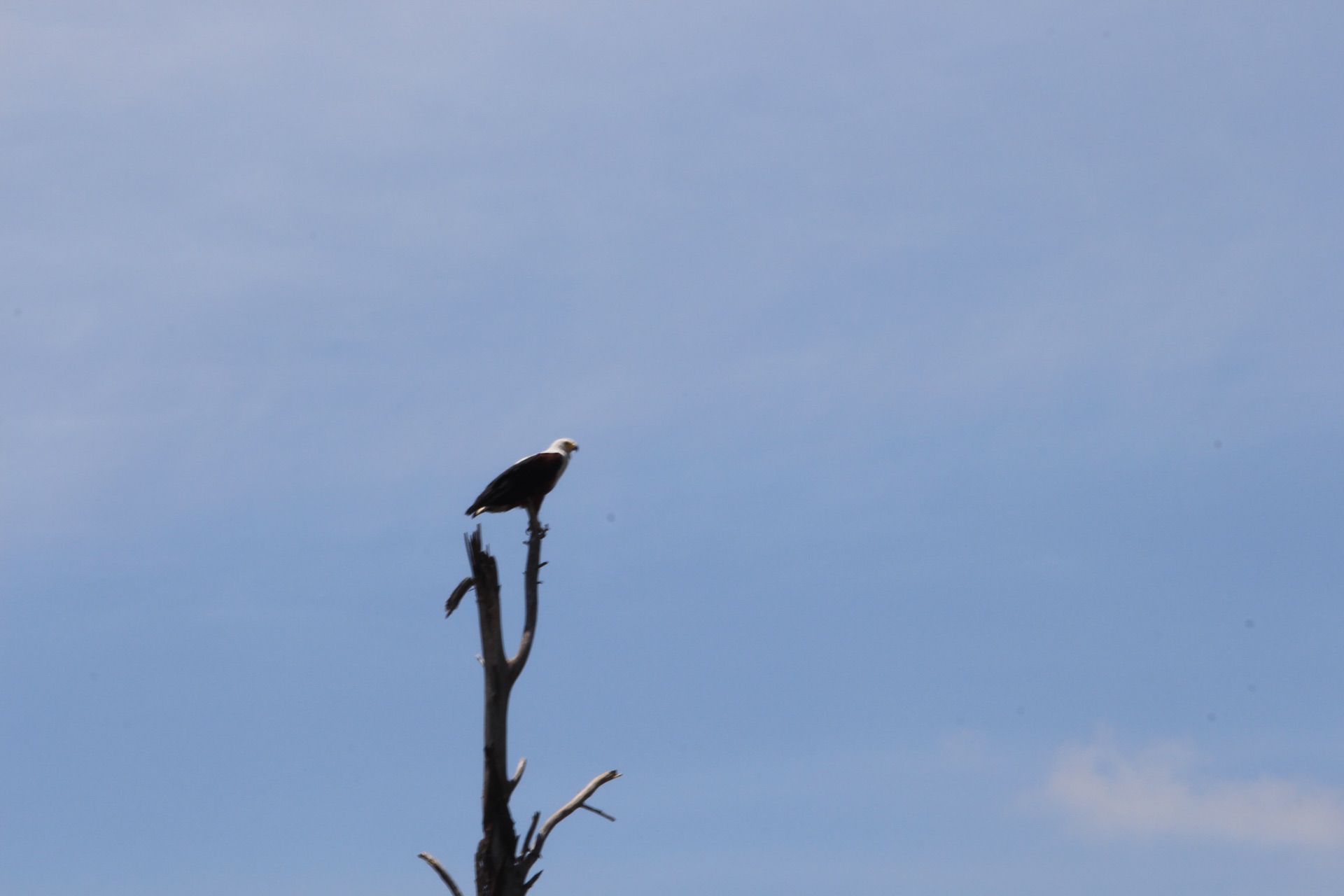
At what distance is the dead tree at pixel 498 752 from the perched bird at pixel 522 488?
1.66 feet

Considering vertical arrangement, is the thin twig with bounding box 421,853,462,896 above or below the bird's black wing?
below

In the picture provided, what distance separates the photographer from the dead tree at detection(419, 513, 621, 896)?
1345cm

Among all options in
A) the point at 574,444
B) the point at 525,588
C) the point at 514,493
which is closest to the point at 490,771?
the point at 525,588

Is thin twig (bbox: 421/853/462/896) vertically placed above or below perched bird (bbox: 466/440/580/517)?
below

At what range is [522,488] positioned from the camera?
15.2 metres

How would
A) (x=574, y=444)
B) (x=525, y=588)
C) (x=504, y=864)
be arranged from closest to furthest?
(x=504, y=864)
(x=525, y=588)
(x=574, y=444)

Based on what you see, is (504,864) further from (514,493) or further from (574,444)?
(574,444)

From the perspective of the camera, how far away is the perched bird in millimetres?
15180

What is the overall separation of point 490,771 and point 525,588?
2.04 m

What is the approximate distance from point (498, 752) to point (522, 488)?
310cm

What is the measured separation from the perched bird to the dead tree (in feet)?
1.66

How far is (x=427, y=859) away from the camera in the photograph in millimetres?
13508

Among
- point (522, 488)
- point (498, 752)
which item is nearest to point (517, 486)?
point (522, 488)

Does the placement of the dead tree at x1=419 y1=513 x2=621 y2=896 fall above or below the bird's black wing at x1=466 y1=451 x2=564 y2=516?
below
